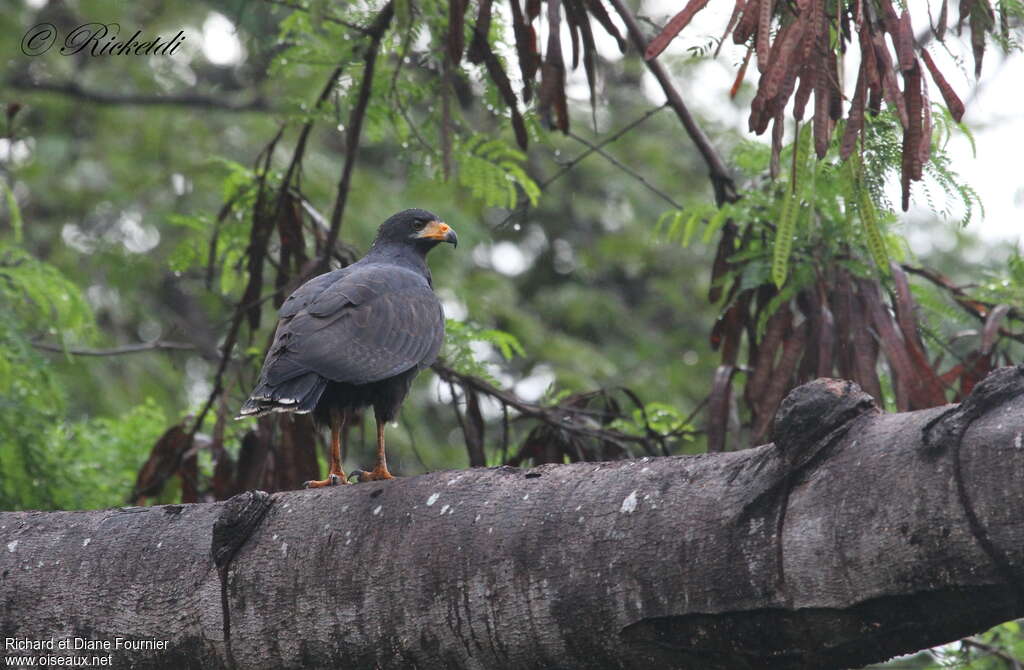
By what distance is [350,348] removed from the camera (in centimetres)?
398

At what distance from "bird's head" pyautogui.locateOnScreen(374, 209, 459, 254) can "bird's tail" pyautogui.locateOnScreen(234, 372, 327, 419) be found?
5.44ft

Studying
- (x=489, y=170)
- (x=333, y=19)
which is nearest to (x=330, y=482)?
(x=489, y=170)

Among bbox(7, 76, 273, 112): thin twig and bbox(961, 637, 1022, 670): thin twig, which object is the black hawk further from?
bbox(7, 76, 273, 112): thin twig

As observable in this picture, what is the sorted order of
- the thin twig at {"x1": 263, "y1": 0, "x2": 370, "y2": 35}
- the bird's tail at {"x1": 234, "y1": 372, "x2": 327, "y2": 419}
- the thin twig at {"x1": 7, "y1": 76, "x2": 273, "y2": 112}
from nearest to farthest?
the bird's tail at {"x1": 234, "y1": 372, "x2": 327, "y2": 419}, the thin twig at {"x1": 263, "y1": 0, "x2": 370, "y2": 35}, the thin twig at {"x1": 7, "y1": 76, "x2": 273, "y2": 112}

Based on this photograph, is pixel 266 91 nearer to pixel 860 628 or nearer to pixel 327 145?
pixel 327 145

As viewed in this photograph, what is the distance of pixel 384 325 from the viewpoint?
4.16 meters

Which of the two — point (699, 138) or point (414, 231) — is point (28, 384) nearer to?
point (414, 231)

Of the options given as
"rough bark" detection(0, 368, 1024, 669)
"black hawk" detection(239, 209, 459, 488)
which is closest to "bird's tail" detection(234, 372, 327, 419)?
"black hawk" detection(239, 209, 459, 488)

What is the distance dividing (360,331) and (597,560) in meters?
1.87

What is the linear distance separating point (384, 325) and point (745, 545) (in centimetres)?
217

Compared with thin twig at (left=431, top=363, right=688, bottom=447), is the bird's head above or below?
above

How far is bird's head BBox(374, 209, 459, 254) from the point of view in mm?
5332

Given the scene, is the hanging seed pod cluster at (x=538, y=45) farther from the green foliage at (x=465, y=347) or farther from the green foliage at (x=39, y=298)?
the green foliage at (x=39, y=298)

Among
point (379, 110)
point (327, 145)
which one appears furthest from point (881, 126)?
point (327, 145)
